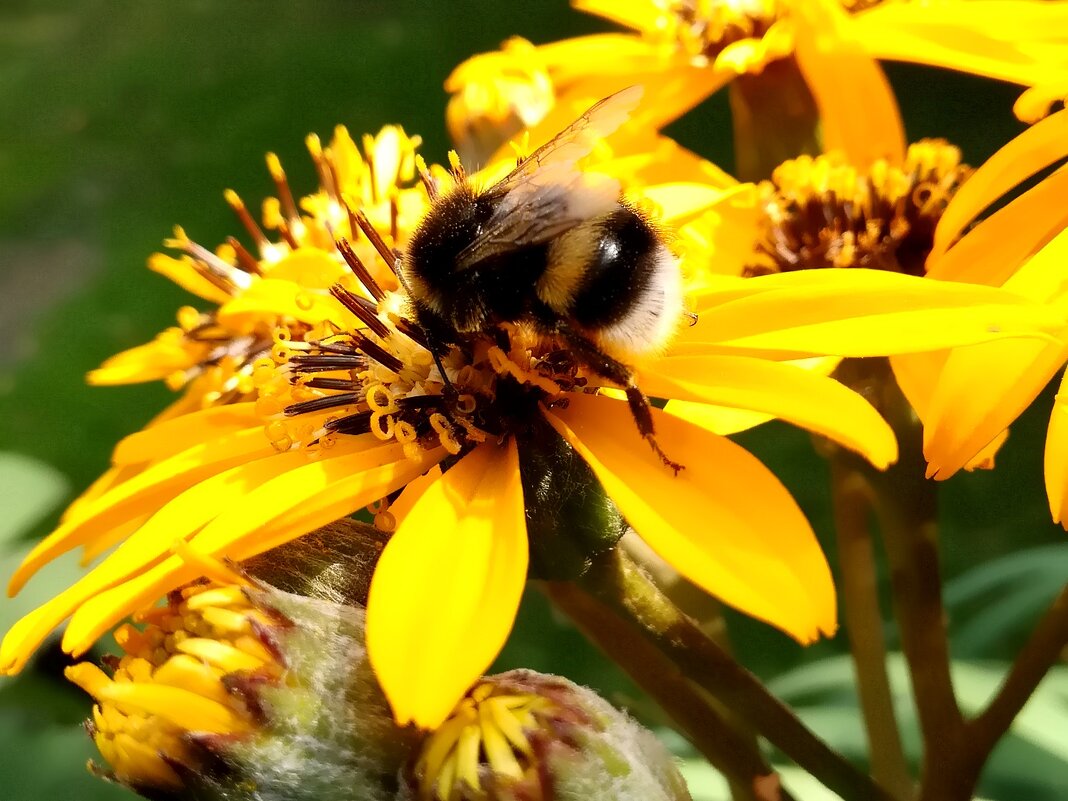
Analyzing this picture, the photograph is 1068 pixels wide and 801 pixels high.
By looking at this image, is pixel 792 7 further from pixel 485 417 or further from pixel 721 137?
pixel 721 137

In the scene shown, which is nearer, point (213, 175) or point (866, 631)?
point (866, 631)

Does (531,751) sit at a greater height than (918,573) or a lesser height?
greater

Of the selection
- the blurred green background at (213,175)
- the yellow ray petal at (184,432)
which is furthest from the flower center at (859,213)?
the blurred green background at (213,175)

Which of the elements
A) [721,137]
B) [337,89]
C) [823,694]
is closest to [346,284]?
[823,694]

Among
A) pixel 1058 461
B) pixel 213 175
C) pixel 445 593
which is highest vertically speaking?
pixel 445 593

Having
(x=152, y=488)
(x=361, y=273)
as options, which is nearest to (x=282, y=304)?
(x=361, y=273)

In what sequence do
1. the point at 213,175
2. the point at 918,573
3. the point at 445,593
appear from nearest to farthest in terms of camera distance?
the point at 445,593
the point at 918,573
the point at 213,175

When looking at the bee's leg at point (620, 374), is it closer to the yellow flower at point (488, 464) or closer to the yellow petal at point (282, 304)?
the yellow flower at point (488, 464)

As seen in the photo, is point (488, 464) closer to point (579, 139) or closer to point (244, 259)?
point (579, 139)
